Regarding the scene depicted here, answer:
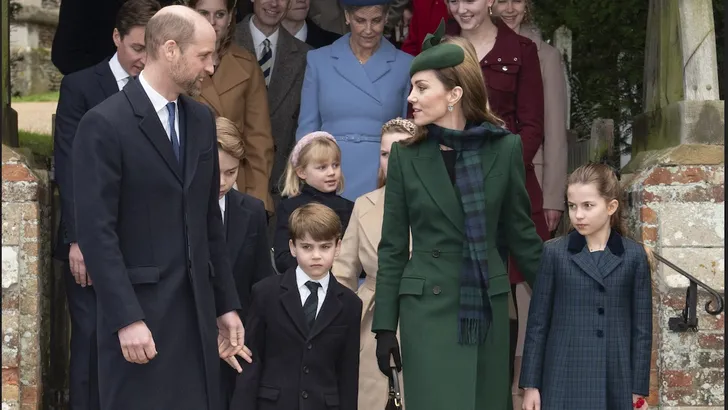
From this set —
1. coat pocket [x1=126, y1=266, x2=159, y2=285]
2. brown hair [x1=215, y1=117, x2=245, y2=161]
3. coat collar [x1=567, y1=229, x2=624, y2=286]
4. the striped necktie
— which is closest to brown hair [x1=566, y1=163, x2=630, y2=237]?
coat collar [x1=567, y1=229, x2=624, y2=286]

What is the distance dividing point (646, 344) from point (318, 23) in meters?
4.78

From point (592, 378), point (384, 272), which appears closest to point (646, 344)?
point (592, 378)

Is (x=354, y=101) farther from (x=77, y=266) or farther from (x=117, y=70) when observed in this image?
(x=77, y=266)

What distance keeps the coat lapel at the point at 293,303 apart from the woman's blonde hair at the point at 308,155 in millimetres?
1069

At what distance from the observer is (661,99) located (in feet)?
27.5

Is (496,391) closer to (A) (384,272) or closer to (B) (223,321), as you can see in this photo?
(A) (384,272)

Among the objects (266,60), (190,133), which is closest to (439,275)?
(190,133)

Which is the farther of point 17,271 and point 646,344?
point 17,271

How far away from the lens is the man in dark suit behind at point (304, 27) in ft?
30.9

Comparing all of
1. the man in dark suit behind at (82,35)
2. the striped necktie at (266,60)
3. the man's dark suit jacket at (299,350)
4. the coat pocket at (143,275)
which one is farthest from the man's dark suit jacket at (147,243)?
the man in dark suit behind at (82,35)

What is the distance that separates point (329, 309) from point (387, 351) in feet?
2.47

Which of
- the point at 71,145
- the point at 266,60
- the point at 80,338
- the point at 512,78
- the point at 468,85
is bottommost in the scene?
the point at 80,338

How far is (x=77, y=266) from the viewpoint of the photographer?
7.18 metres

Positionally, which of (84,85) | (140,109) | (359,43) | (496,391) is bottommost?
(496,391)
